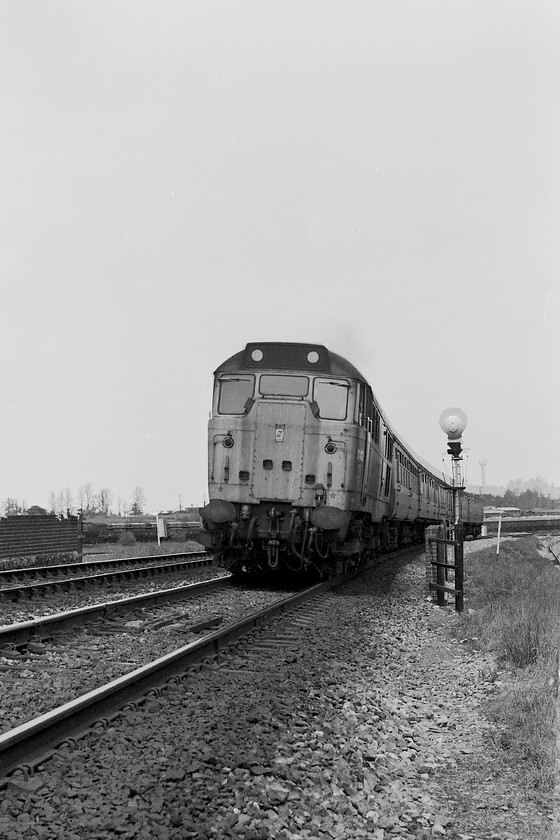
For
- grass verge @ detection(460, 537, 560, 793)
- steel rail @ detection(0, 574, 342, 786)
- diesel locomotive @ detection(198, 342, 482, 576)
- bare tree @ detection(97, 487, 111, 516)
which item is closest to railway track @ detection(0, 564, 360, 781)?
steel rail @ detection(0, 574, 342, 786)

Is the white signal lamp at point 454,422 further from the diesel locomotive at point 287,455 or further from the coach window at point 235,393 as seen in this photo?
the coach window at point 235,393

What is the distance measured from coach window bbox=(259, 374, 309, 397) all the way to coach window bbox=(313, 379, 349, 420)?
0.21 meters

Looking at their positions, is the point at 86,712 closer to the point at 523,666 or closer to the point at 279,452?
the point at 523,666

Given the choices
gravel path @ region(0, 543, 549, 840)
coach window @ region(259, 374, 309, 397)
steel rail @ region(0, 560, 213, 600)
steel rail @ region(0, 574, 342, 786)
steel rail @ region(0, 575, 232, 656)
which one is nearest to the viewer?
gravel path @ region(0, 543, 549, 840)

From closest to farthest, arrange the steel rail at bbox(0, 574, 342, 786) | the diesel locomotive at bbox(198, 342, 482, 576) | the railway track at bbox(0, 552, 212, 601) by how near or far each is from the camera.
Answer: the steel rail at bbox(0, 574, 342, 786) → the railway track at bbox(0, 552, 212, 601) → the diesel locomotive at bbox(198, 342, 482, 576)

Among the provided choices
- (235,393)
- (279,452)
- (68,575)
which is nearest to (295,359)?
(235,393)

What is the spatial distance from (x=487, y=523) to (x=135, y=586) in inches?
1905

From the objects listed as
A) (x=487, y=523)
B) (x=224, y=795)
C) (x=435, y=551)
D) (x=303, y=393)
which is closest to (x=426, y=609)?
(x=435, y=551)

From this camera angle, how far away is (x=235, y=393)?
12742 millimetres

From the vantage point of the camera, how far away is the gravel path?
3492 millimetres

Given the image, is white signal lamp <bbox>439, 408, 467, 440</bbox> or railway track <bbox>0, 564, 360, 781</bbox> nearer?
railway track <bbox>0, 564, 360, 781</bbox>

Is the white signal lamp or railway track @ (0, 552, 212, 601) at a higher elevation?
the white signal lamp

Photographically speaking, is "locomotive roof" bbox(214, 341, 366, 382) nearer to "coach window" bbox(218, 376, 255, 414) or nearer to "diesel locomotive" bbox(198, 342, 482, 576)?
"diesel locomotive" bbox(198, 342, 482, 576)

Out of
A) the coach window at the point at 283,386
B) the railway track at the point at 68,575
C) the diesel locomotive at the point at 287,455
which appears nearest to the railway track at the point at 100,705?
the diesel locomotive at the point at 287,455
